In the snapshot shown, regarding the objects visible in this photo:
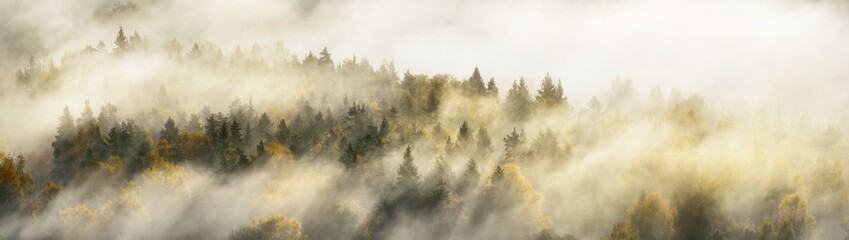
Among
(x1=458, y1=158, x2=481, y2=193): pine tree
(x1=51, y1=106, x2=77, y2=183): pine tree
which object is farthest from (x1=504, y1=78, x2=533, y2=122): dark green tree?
(x1=51, y1=106, x2=77, y2=183): pine tree

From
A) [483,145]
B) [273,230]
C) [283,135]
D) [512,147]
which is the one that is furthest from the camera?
[283,135]

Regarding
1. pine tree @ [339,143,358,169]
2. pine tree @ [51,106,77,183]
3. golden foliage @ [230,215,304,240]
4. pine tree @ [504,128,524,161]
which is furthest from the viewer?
pine tree @ [504,128,524,161]

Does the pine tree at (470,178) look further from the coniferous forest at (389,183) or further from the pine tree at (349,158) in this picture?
the pine tree at (349,158)

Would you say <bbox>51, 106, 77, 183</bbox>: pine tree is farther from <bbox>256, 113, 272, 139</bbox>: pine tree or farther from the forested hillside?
<bbox>256, 113, 272, 139</bbox>: pine tree

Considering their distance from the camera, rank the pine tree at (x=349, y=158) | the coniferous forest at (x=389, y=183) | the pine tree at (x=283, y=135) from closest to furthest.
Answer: the coniferous forest at (x=389, y=183) → the pine tree at (x=349, y=158) → the pine tree at (x=283, y=135)

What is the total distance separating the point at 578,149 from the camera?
17312cm

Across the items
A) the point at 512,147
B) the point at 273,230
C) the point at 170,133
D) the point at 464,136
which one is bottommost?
the point at 273,230

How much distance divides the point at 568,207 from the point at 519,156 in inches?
683

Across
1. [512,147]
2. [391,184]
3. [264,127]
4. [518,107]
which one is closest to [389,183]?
[391,184]

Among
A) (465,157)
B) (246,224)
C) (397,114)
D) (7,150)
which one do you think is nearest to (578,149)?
(465,157)

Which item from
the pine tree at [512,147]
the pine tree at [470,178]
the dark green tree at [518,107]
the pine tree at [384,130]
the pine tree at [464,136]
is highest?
the dark green tree at [518,107]

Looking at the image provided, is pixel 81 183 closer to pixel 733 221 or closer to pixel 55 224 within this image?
pixel 55 224

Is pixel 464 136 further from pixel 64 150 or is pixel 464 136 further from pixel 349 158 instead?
pixel 64 150

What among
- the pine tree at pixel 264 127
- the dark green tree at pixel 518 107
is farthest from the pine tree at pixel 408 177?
the dark green tree at pixel 518 107
